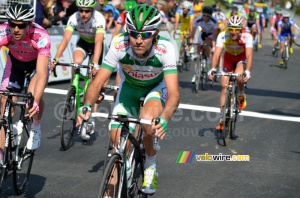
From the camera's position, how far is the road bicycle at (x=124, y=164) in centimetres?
514

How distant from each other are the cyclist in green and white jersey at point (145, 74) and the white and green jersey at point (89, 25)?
13.2 feet

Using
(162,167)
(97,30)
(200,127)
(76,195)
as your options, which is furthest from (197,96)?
(76,195)

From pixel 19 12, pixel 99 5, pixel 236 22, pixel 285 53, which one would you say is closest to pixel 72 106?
pixel 19 12

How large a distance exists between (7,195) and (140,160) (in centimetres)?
178

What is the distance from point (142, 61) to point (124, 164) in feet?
4.48

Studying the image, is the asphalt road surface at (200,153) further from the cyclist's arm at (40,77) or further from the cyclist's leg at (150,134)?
the cyclist's arm at (40,77)

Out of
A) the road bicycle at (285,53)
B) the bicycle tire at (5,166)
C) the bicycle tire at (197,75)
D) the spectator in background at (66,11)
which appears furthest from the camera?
the road bicycle at (285,53)

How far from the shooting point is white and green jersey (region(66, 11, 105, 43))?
10.6 metres

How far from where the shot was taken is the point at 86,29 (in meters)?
10.7

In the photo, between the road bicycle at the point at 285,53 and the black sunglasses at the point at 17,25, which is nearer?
the black sunglasses at the point at 17,25

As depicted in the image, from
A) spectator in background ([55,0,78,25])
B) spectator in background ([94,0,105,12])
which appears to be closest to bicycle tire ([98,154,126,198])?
spectator in background ([94,0,105,12])

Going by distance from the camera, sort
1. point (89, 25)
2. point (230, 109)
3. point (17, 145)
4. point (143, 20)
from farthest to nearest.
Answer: point (230, 109), point (89, 25), point (17, 145), point (143, 20)

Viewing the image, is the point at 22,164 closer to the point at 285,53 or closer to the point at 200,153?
the point at 200,153

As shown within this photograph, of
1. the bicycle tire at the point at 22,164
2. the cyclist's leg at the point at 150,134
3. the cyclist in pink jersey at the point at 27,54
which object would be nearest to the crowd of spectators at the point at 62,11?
the cyclist in pink jersey at the point at 27,54
